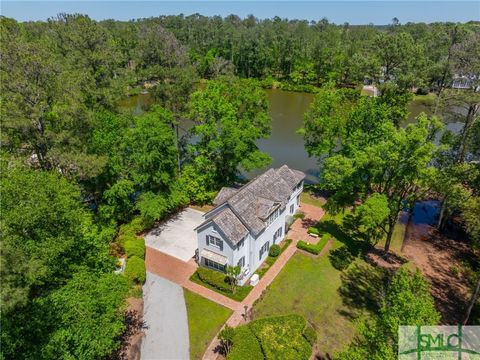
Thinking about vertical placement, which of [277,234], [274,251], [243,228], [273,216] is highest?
[243,228]

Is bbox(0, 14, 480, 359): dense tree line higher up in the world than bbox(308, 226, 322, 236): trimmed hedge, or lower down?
higher up

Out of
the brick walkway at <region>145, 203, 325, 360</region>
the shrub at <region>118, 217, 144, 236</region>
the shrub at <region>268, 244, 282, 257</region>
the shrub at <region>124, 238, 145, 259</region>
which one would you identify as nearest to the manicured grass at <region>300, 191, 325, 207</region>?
the brick walkway at <region>145, 203, 325, 360</region>

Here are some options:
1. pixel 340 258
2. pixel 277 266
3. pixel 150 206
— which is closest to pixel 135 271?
pixel 150 206

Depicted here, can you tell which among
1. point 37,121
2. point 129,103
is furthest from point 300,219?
point 129,103

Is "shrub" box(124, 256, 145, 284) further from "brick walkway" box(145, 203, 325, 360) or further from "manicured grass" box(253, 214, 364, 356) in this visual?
"manicured grass" box(253, 214, 364, 356)

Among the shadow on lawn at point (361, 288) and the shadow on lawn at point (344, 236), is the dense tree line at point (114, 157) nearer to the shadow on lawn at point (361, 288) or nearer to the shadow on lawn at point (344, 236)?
the shadow on lawn at point (344, 236)

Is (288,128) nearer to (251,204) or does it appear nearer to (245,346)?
Answer: (251,204)
